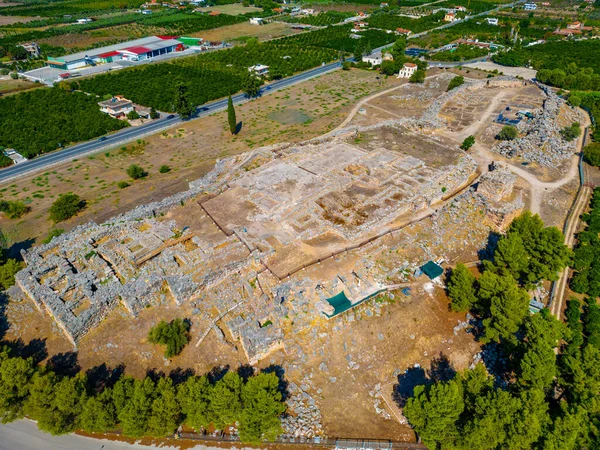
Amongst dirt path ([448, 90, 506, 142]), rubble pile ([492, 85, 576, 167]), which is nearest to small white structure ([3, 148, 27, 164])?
dirt path ([448, 90, 506, 142])

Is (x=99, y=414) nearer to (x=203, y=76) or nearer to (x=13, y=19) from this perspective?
(x=203, y=76)

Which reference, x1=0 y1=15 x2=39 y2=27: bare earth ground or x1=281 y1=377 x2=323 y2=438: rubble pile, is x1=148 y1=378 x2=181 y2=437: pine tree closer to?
x1=281 y1=377 x2=323 y2=438: rubble pile

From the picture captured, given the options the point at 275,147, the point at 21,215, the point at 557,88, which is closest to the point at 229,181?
the point at 275,147

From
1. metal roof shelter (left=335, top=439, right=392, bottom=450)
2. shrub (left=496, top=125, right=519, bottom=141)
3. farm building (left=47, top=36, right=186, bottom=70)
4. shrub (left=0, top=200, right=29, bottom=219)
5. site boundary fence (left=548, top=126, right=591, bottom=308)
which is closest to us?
metal roof shelter (left=335, top=439, right=392, bottom=450)

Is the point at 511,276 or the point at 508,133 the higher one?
the point at 508,133

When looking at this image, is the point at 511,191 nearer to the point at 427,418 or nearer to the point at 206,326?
the point at 427,418

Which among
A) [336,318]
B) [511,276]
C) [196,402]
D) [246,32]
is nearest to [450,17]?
[246,32]

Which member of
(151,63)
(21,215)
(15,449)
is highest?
(151,63)
